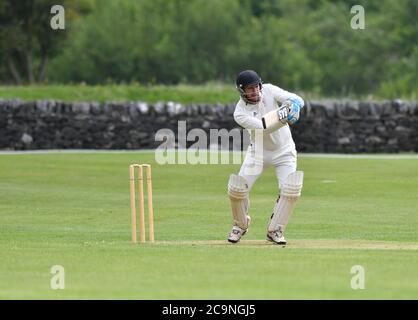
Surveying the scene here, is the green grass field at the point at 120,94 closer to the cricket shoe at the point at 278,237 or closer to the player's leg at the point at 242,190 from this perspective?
the player's leg at the point at 242,190

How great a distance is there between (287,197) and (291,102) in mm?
1211

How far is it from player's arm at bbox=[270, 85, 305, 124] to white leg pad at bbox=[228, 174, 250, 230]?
40.2 inches

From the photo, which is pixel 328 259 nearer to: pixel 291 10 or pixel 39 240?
pixel 39 240

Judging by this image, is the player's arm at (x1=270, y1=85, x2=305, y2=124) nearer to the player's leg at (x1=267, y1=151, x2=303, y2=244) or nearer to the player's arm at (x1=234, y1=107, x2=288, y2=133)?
the player's arm at (x1=234, y1=107, x2=288, y2=133)

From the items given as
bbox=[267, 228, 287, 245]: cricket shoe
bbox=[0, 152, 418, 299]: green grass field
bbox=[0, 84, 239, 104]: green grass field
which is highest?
bbox=[0, 84, 239, 104]: green grass field

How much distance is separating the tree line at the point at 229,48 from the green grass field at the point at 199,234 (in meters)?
35.7

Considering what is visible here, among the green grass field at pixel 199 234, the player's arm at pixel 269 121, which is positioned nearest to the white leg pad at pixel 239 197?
the green grass field at pixel 199 234

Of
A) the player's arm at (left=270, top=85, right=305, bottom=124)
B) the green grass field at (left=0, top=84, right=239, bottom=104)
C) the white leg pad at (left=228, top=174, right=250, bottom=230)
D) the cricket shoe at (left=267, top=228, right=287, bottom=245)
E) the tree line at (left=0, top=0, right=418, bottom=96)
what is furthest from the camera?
the tree line at (left=0, top=0, right=418, bottom=96)

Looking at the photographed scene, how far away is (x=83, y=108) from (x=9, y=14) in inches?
718

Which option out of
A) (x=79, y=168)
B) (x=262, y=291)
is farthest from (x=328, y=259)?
(x=79, y=168)

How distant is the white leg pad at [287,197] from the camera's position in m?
15.9

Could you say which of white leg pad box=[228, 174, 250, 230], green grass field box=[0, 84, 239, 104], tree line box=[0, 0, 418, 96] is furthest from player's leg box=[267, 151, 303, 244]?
tree line box=[0, 0, 418, 96]

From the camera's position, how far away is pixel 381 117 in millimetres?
37594

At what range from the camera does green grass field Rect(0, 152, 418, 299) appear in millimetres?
12469
